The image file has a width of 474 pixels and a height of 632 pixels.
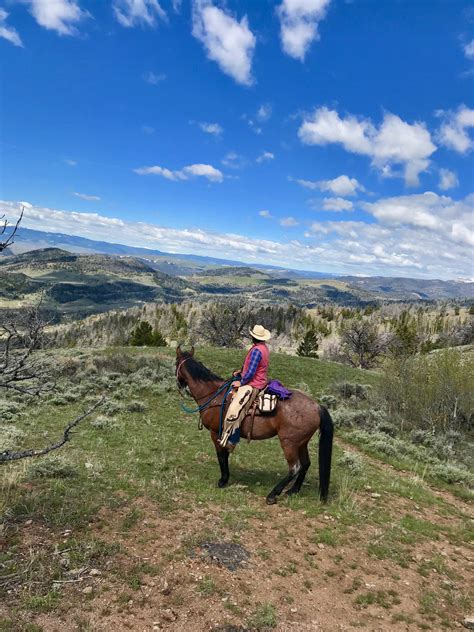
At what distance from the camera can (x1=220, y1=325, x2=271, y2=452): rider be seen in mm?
9430

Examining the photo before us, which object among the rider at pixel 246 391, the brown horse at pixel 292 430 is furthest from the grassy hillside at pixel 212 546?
the rider at pixel 246 391

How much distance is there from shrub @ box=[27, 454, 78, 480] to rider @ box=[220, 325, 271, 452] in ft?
13.4

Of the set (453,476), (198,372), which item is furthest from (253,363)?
(453,476)

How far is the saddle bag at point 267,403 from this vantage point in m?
9.45

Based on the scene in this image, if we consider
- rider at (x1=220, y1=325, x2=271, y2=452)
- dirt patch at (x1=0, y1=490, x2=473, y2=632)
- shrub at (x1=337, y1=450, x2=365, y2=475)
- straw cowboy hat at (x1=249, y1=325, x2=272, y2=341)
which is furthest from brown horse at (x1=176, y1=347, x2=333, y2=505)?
shrub at (x1=337, y1=450, x2=365, y2=475)

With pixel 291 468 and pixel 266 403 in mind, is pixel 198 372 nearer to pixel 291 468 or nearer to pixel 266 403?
pixel 266 403

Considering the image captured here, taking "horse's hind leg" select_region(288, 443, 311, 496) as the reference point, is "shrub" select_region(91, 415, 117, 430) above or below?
below

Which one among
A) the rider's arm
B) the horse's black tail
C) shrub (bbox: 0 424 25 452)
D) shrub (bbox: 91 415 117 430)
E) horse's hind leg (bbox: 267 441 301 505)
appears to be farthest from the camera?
shrub (bbox: 91 415 117 430)

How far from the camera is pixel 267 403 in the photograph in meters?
9.48

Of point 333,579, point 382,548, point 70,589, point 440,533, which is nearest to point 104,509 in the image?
point 70,589

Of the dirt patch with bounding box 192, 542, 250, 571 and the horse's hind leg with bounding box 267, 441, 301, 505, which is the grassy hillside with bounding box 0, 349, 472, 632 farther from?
the horse's hind leg with bounding box 267, 441, 301, 505

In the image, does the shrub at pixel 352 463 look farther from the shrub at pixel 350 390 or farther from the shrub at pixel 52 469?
the shrub at pixel 350 390

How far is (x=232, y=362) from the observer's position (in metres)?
31.0

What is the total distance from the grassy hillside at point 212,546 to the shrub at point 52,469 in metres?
0.03
